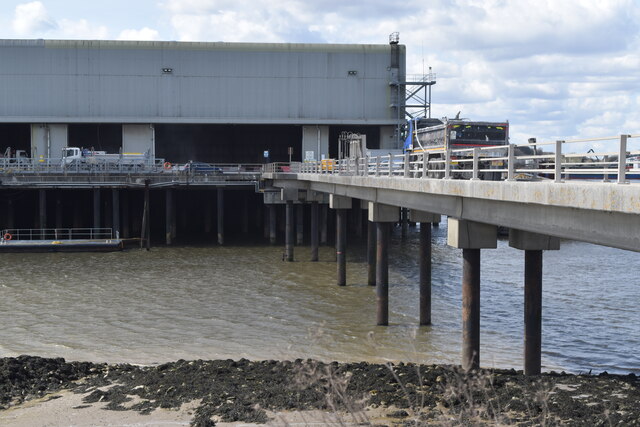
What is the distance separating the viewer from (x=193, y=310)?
2586 centimetres

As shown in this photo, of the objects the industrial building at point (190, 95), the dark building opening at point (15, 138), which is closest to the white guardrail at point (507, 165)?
the industrial building at point (190, 95)

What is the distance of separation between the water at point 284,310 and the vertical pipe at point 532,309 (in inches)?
101

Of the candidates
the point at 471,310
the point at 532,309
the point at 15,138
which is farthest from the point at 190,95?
the point at 532,309

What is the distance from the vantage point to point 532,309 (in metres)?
15.1

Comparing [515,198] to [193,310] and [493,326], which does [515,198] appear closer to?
[493,326]

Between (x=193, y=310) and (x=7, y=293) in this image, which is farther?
(x=7, y=293)

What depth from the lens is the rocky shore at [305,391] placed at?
12836mm

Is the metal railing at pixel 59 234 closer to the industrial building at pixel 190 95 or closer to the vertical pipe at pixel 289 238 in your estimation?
the industrial building at pixel 190 95

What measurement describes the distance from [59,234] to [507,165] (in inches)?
1277

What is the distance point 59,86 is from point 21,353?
1540 inches

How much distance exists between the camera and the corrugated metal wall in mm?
55281

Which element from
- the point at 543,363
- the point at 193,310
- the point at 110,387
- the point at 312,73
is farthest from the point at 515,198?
the point at 312,73

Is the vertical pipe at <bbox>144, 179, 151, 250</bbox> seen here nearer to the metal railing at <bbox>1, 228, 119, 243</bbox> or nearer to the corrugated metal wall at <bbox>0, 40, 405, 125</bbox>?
the metal railing at <bbox>1, 228, 119, 243</bbox>

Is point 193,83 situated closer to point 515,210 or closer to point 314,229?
point 314,229
